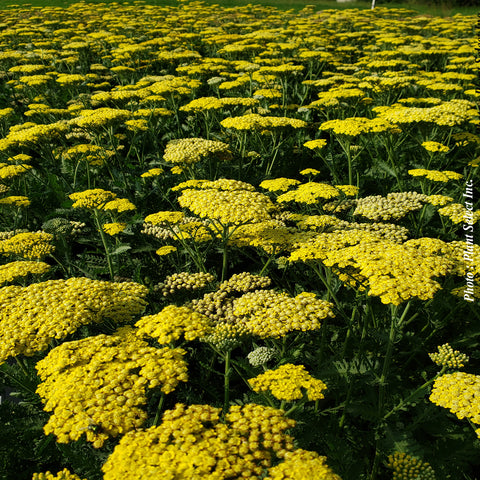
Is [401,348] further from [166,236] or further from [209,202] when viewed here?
[166,236]

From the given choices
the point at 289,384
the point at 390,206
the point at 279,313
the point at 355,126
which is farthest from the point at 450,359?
the point at 355,126

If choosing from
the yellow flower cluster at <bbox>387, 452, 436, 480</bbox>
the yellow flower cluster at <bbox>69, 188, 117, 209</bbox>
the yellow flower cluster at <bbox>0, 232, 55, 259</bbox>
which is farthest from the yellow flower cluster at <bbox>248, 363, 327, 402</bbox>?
the yellow flower cluster at <bbox>69, 188, 117, 209</bbox>

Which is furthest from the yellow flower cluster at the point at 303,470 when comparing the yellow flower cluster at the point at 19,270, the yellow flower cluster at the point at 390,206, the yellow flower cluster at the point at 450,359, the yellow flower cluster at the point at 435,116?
the yellow flower cluster at the point at 435,116

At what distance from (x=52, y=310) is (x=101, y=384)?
2.81 feet

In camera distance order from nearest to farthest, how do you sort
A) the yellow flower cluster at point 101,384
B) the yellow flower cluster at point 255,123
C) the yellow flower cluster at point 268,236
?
the yellow flower cluster at point 101,384
the yellow flower cluster at point 268,236
the yellow flower cluster at point 255,123

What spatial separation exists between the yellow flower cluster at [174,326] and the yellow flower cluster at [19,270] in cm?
146

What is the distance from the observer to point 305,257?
3244 mm

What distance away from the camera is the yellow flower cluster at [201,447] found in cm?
169

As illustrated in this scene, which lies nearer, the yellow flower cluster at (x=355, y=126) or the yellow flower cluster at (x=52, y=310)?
the yellow flower cluster at (x=52, y=310)

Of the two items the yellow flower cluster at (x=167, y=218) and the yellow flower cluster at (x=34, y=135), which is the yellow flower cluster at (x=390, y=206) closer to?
the yellow flower cluster at (x=167, y=218)

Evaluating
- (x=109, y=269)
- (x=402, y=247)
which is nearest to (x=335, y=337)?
(x=402, y=247)

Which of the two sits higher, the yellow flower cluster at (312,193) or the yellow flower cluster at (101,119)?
the yellow flower cluster at (101,119)

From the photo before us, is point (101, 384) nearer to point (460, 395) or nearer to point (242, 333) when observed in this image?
point (242, 333)

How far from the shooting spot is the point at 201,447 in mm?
1781
